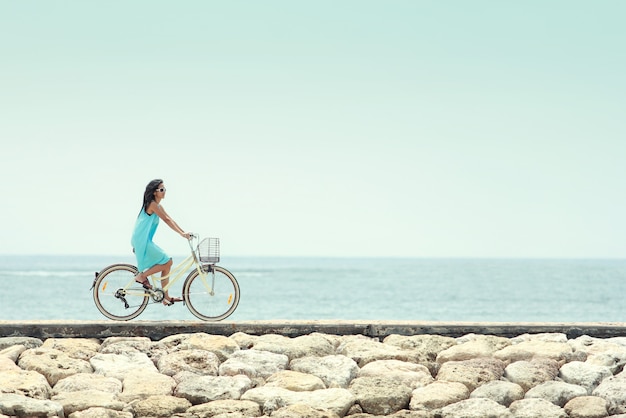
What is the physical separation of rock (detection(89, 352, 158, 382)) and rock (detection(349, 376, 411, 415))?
5.63 feet

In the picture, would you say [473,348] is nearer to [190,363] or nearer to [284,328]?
[284,328]

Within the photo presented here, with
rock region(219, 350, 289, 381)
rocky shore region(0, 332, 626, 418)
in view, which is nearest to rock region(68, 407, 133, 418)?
rocky shore region(0, 332, 626, 418)

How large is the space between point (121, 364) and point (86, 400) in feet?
2.78

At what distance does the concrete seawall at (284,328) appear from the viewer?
7789mm

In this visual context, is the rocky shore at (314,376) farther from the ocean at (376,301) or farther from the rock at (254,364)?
the ocean at (376,301)

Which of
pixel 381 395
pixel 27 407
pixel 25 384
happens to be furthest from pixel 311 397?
pixel 25 384

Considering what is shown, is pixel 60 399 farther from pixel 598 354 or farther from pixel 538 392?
pixel 598 354

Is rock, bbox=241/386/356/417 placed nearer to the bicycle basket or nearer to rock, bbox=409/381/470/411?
rock, bbox=409/381/470/411

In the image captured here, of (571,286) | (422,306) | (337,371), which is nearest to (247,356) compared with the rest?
(337,371)

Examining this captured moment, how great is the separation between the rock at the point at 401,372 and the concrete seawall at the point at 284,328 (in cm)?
87

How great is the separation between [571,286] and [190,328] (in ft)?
179

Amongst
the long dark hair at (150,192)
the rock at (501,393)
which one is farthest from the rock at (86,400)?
the rock at (501,393)

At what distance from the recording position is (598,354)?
7348mm

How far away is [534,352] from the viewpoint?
24.3 feet
